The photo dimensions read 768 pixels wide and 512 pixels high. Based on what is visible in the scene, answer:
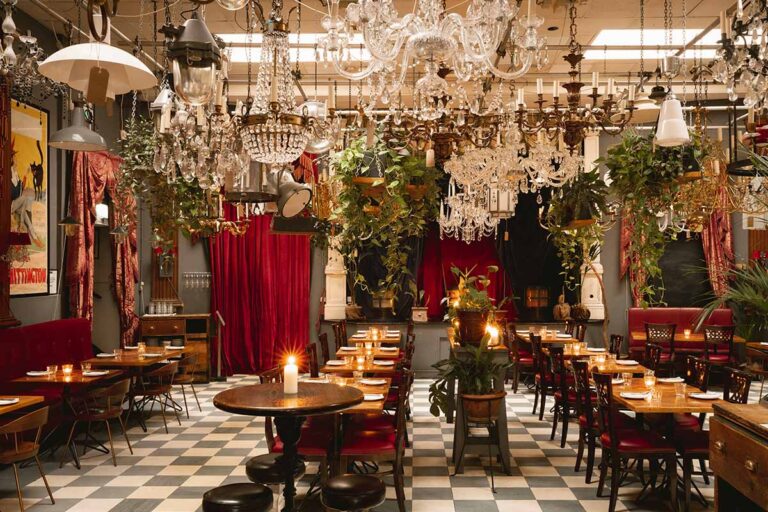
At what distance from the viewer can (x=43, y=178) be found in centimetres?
791

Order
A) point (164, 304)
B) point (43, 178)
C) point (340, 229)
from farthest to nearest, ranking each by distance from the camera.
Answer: point (164, 304), point (340, 229), point (43, 178)

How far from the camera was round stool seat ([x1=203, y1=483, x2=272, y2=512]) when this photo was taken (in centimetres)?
360

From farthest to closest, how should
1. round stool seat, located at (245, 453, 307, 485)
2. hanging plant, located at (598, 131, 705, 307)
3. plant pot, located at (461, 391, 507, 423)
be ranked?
hanging plant, located at (598, 131, 705, 307), plant pot, located at (461, 391, 507, 423), round stool seat, located at (245, 453, 307, 485)

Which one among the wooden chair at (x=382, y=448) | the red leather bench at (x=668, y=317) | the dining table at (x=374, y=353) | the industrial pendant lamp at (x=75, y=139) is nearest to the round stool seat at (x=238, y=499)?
the wooden chair at (x=382, y=448)

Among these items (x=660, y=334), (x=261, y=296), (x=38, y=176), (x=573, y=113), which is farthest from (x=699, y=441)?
(x=261, y=296)

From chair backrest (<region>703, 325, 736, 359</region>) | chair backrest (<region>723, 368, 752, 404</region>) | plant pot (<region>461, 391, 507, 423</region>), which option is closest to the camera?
chair backrest (<region>723, 368, 752, 404</region>)

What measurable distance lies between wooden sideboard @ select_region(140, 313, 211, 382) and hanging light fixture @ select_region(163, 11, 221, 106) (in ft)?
26.4

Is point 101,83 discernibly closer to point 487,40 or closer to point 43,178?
point 487,40

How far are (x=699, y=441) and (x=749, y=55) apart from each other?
3099 millimetres

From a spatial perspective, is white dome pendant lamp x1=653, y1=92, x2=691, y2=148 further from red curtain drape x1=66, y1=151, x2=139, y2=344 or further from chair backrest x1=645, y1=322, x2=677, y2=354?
Result: chair backrest x1=645, y1=322, x2=677, y2=354

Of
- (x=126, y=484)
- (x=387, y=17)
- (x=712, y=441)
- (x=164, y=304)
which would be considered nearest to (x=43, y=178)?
(x=164, y=304)

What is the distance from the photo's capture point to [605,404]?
5.17 m

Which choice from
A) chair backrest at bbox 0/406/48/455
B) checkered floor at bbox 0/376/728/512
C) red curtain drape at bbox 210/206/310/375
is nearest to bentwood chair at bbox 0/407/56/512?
chair backrest at bbox 0/406/48/455

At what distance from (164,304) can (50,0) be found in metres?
4.80
